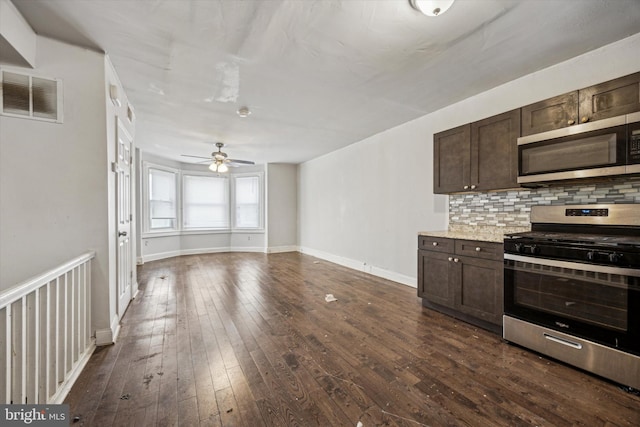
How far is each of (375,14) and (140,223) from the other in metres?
6.50

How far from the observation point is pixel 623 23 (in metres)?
1.99

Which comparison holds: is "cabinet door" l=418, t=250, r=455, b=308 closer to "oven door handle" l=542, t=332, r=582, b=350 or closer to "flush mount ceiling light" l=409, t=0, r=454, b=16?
"oven door handle" l=542, t=332, r=582, b=350

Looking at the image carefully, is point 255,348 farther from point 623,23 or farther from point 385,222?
point 623,23

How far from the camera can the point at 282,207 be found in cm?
781

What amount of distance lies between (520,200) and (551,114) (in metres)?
0.90

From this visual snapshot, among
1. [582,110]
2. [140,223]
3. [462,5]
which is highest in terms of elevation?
[462,5]

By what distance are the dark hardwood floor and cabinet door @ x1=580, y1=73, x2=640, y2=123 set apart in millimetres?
2028

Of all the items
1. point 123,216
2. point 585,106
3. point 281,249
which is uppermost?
point 585,106

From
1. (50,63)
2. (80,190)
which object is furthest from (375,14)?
(80,190)

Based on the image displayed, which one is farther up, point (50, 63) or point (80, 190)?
point (50, 63)

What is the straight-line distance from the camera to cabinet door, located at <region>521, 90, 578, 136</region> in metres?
2.26

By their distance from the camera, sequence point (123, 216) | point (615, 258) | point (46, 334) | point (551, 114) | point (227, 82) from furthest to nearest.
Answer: point (123, 216) → point (227, 82) → point (551, 114) → point (615, 258) → point (46, 334)

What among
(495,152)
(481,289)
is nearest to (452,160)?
(495,152)

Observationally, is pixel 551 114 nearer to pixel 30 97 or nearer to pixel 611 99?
pixel 611 99
